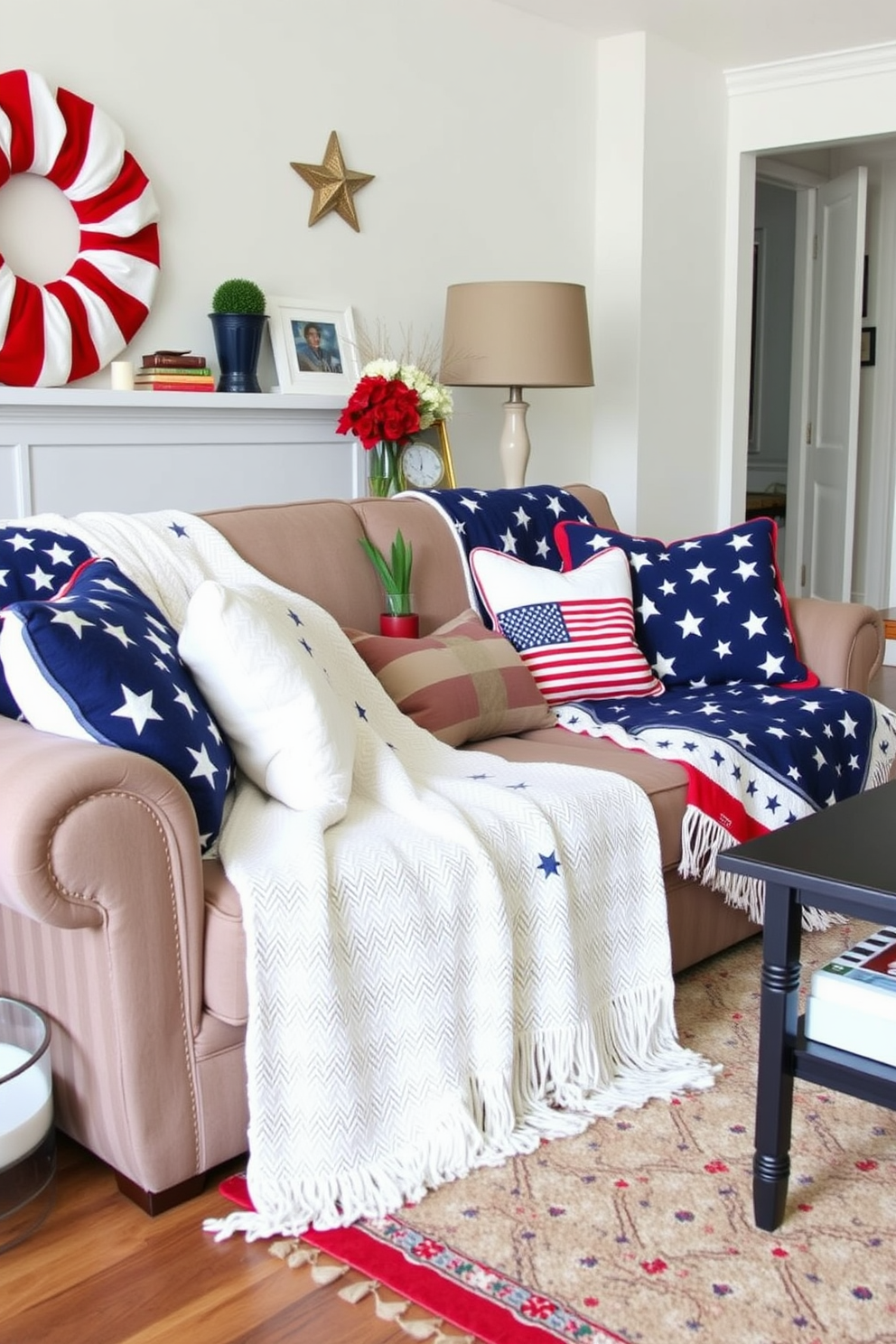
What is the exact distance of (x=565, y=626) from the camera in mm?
2992

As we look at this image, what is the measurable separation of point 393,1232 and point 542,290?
2.98 meters

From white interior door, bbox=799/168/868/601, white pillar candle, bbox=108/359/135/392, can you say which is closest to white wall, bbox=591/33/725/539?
white interior door, bbox=799/168/868/601

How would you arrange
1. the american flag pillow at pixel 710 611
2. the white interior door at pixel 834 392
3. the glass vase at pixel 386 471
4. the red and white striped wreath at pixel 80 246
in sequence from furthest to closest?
the white interior door at pixel 834 392 < the glass vase at pixel 386 471 < the red and white striped wreath at pixel 80 246 < the american flag pillow at pixel 710 611

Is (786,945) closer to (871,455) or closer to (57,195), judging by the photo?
(57,195)

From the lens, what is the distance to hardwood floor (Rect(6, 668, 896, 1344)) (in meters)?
1.62

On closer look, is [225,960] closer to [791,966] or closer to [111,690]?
[111,690]

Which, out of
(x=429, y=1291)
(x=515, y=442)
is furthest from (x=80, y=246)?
(x=429, y=1291)

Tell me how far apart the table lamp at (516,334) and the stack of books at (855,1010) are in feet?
8.73

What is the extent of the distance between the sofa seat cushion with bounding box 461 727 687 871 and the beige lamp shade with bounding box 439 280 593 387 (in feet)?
5.40

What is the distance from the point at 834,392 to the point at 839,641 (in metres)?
3.85

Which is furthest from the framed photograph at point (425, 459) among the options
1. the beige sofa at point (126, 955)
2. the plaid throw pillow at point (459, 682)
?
the beige sofa at point (126, 955)

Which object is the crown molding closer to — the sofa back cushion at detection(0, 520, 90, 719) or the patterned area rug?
the sofa back cushion at detection(0, 520, 90, 719)

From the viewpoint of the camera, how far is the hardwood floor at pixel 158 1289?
5.31 ft

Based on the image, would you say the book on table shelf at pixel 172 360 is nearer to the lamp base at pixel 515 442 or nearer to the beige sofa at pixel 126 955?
the lamp base at pixel 515 442
